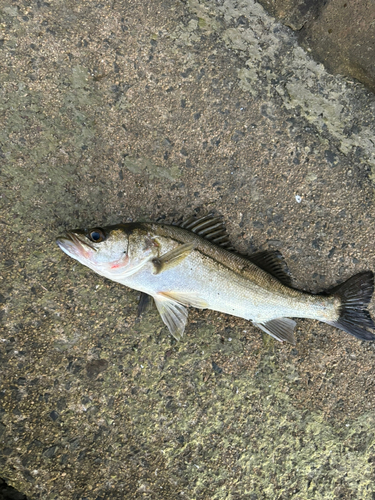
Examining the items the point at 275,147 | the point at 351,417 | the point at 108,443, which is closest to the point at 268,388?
the point at 351,417

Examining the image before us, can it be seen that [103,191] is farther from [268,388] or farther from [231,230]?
[268,388]

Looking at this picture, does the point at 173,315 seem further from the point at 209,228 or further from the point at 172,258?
the point at 209,228

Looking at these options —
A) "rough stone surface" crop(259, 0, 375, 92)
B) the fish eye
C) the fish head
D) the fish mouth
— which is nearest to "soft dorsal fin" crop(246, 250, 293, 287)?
the fish head

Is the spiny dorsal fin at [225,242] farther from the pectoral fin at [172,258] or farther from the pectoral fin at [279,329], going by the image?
the pectoral fin at [279,329]

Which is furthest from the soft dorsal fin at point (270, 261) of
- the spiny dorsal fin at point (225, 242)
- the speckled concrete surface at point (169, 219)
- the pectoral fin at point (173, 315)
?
the pectoral fin at point (173, 315)

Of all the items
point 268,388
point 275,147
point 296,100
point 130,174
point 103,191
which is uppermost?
point 296,100

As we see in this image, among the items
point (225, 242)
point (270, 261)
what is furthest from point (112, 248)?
point (270, 261)

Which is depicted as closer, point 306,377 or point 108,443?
point 108,443
